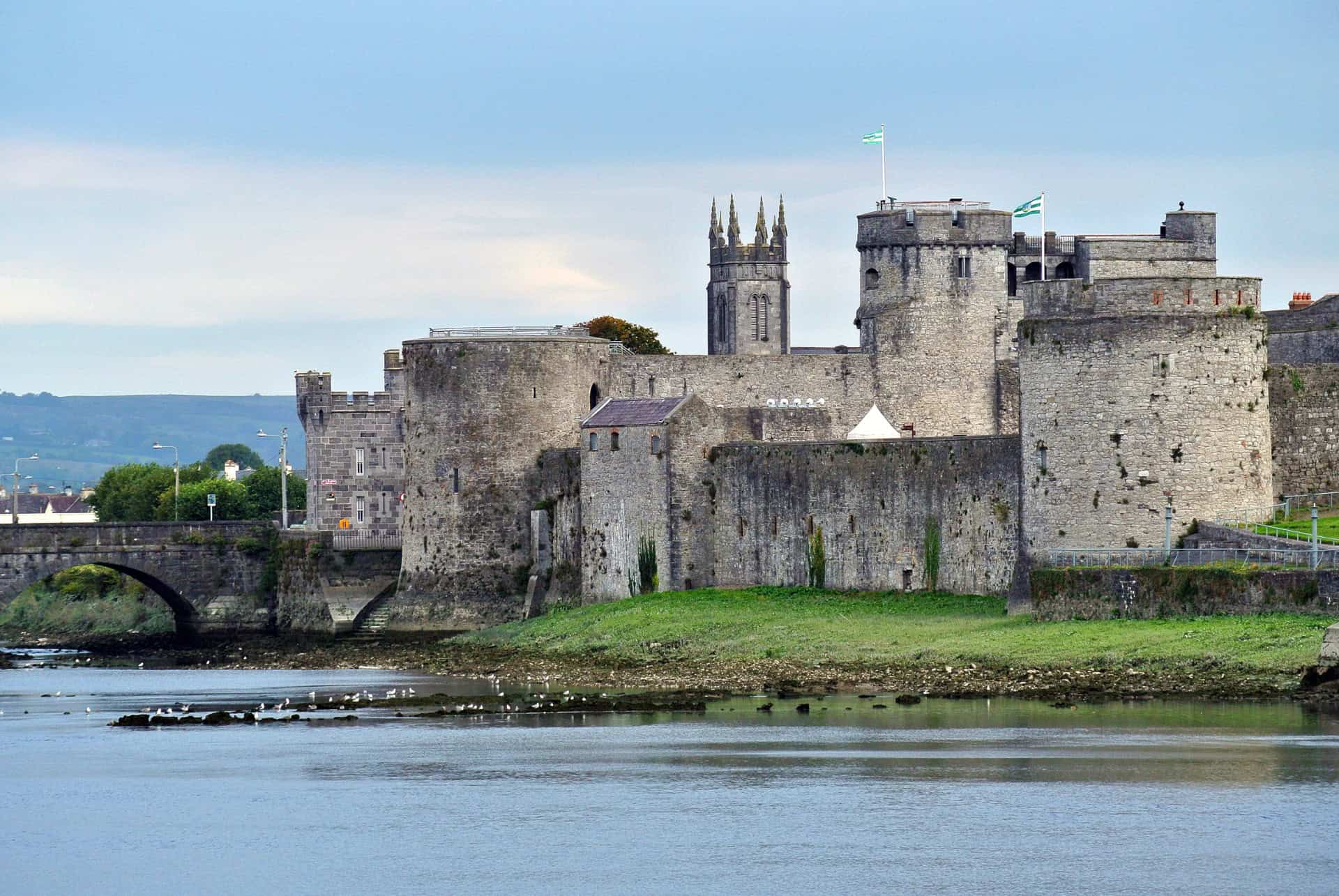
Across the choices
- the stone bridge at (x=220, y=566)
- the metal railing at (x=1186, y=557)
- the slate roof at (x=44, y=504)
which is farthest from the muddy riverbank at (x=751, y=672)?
the slate roof at (x=44, y=504)

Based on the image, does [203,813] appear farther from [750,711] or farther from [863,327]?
[863,327]

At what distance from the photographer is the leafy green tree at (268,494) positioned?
118 metres

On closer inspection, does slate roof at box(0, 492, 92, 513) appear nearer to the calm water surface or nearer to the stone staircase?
the stone staircase

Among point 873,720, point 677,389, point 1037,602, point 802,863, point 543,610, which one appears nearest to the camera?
point 802,863

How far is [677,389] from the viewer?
76.8m

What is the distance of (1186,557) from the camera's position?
51438mm

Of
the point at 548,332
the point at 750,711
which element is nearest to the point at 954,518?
the point at 750,711

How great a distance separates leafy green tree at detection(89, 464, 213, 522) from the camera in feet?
386

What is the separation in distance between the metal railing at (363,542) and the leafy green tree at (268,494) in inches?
1431

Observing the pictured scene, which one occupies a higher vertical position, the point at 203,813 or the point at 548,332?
the point at 548,332

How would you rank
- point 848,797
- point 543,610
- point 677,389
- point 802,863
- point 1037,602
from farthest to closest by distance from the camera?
point 677,389
point 543,610
point 1037,602
point 848,797
point 802,863

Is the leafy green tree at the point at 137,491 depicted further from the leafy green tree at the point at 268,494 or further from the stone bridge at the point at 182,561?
the stone bridge at the point at 182,561

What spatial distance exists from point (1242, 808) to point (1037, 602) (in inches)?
637

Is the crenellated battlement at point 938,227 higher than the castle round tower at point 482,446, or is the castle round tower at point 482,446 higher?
the crenellated battlement at point 938,227
